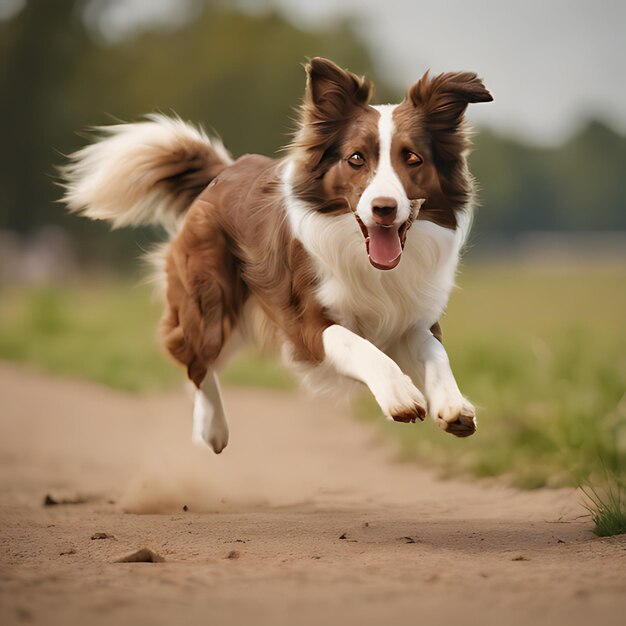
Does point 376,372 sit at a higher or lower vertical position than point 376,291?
lower

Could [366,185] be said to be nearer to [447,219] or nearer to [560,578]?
[447,219]

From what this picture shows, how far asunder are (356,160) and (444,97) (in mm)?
566

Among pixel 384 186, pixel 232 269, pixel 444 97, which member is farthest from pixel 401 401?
pixel 232 269

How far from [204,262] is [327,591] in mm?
2624

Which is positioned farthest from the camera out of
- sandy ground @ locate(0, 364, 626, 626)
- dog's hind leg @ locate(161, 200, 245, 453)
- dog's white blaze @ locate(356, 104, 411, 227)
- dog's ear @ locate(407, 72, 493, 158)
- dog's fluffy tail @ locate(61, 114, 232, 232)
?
dog's fluffy tail @ locate(61, 114, 232, 232)

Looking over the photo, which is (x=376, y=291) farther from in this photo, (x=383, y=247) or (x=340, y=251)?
(x=383, y=247)

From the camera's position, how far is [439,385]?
4.61 meters

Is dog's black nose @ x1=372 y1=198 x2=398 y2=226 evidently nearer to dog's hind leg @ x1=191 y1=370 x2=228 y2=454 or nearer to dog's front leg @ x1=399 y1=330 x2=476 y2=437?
dog's front leg @ x1=399 y1=330 x2=476 y2=437

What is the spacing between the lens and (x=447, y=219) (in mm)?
4906

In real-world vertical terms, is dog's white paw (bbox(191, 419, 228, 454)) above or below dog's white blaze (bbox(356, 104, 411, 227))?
below

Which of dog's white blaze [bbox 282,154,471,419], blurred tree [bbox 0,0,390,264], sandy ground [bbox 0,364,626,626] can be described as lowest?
sandy ground [bbox 0,364,626,626]

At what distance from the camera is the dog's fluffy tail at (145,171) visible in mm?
6254

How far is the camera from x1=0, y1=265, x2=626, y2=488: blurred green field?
7.30 meters

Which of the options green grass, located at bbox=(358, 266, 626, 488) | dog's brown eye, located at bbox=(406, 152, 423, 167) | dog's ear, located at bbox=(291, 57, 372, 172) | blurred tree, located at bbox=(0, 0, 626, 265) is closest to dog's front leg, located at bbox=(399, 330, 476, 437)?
green grass, located at bbox=(358, 266, 626, 488)
